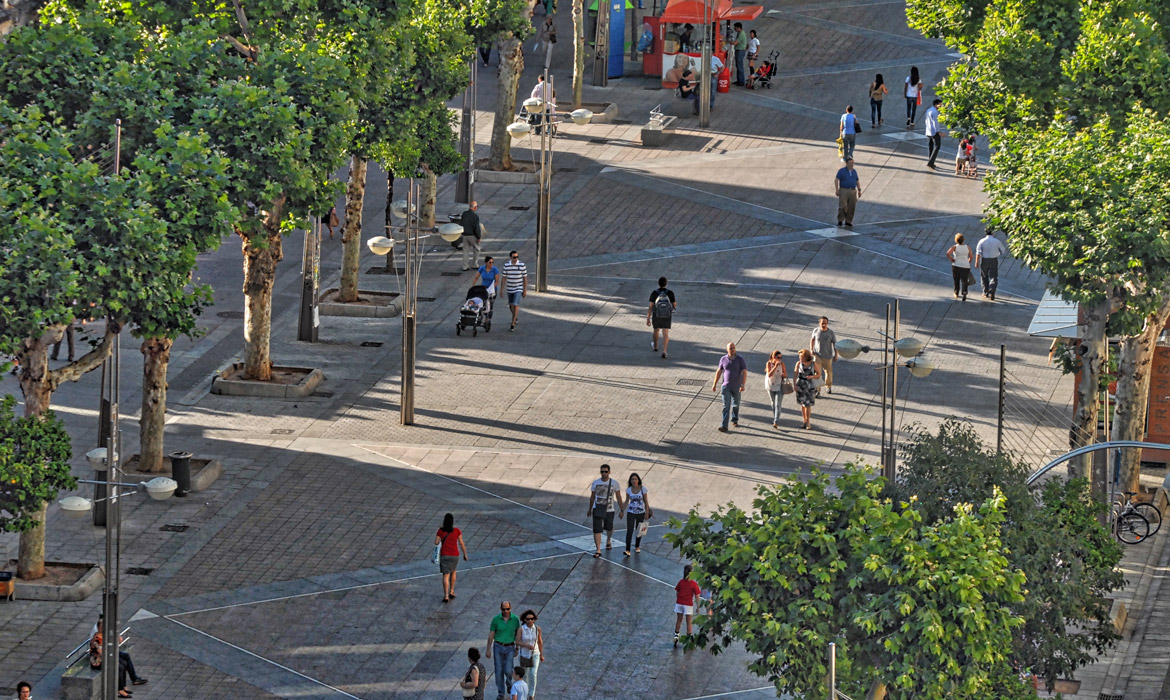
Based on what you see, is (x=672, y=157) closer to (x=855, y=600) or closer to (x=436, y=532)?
(x=436, y=532)

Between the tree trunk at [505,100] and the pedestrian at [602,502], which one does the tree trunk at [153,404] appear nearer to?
Result: the pedestrian at [602,502]

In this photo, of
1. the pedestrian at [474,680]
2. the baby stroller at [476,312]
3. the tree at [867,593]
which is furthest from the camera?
the baby stroller at [476,312]

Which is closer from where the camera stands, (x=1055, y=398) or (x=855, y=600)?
(x=855, y=600)

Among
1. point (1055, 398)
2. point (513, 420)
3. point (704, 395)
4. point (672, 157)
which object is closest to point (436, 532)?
point (513, 420)

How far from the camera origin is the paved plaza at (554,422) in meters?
23.7

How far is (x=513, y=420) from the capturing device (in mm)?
31828

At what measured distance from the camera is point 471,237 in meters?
39.2

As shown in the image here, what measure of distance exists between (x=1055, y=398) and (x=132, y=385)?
56.4ft

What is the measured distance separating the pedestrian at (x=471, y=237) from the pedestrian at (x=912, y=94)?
15.3 m

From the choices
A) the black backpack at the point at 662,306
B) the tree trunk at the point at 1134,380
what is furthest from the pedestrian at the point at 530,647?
the black backpack at the point at 662,306

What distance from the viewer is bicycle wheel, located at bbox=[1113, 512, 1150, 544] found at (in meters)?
28.0

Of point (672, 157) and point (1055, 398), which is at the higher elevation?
point (672, 157)

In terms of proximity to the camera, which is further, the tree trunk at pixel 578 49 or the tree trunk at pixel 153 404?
the tree trunk at pixel 578 49

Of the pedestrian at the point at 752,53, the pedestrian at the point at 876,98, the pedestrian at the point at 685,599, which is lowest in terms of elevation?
the pedestrian at the point at 685,599
